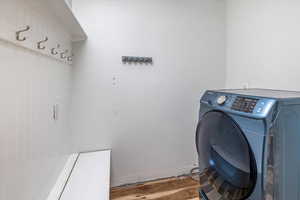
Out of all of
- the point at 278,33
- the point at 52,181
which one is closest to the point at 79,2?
the point at 52,181

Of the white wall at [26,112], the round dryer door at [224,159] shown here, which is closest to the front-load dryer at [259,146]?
the round dryer door at [224,159]

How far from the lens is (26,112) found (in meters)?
0.93

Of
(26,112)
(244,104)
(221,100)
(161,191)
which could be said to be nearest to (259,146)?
(244,104)

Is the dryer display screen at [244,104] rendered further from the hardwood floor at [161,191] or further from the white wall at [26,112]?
the hardwood floor at [161,191]

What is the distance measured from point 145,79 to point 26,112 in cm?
150

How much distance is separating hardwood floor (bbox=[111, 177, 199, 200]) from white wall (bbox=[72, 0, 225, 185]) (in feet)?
0.36

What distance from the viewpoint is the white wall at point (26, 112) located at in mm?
756

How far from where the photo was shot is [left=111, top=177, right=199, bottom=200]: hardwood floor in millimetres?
1995

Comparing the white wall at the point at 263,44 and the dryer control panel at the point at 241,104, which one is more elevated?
the white wall at the point at 263,44

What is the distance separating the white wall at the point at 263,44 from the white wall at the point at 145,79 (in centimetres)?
19

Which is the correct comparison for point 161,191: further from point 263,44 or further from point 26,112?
point 263,44

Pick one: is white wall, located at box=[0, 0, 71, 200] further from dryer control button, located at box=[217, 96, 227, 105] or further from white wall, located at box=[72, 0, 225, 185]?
dryer control button, located at box=[217, 96, 227, 105]

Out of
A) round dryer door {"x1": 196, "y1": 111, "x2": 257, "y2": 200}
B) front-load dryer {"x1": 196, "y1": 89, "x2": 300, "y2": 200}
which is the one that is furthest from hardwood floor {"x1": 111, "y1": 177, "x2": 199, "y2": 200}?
front-load dryer {"x1": 196, "y1": 89, "x2": 300, "y2": 200}

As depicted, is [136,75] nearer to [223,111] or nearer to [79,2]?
[79,2]
